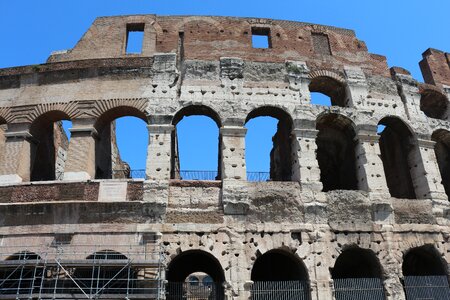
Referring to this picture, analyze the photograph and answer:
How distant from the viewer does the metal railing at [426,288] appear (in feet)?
32.2

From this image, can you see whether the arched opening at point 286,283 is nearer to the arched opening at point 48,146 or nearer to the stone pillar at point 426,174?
the stone pillar at point 426,174

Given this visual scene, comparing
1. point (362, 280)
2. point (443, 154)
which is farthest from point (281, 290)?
point (443, 154)

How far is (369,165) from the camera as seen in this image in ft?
36.0

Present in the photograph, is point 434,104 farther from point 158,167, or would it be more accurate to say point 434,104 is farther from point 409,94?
point 158,167

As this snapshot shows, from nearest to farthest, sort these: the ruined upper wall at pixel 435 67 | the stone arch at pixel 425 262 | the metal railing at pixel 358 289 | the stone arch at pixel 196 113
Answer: the metal railing at pixel 358 289, the stone arch at pixel 425 262, the stone arch at pixel 196 113, the ruined upper wall at pixel 435 67

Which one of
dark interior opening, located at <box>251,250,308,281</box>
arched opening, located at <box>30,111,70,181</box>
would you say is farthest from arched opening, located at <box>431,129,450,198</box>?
arched opening, located at <box>30,111,70,181</box>

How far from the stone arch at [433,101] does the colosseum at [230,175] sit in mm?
51

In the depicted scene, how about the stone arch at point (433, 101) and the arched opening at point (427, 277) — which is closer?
the arched opening at point (427, 277)

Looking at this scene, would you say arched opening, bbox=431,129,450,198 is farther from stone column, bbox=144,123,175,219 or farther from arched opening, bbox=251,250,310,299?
stone column, bbox=144,123,175,219

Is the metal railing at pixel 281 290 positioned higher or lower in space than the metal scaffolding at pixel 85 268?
lower

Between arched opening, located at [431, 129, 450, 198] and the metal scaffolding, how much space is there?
31.8 feet

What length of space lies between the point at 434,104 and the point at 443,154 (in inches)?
69.1

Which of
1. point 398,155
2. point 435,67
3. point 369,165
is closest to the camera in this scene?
point 369,165

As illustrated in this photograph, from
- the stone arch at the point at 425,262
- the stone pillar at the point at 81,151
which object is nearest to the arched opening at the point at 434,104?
the stone arch at the point at 425,262
